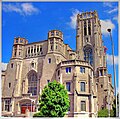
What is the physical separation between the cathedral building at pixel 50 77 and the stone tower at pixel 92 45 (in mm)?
85

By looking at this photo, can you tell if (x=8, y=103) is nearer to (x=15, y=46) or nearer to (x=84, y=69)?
(x=15, y=46)

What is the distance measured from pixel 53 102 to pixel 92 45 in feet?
35.2

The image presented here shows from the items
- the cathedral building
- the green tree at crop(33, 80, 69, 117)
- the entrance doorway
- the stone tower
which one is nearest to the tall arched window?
the cathedral building

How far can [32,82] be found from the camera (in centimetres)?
1543

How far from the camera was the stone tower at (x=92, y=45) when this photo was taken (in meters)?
17.2

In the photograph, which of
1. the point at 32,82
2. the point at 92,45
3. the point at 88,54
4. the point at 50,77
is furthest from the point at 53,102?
the point at 92,45

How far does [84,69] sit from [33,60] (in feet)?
14.7

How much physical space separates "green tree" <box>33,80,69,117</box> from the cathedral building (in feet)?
6.59

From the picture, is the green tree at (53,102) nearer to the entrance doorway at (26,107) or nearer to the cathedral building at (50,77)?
the cathedral building at (50,77)

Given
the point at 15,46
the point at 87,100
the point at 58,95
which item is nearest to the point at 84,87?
the point at 87,100

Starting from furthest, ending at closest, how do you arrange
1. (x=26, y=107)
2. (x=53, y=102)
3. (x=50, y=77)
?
1. (x=26, y=107)
2. (x=50, y=77)
3. (x=53, y=102)

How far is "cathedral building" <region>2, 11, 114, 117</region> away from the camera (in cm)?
1244

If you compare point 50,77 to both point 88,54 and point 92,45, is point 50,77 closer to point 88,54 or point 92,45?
point 88,54

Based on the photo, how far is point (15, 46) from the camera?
16703 millimetres
